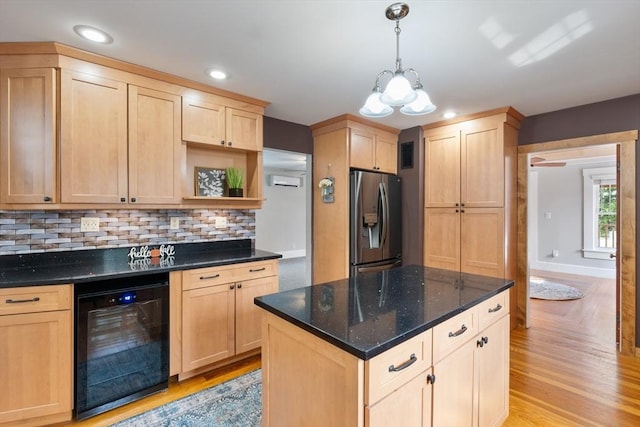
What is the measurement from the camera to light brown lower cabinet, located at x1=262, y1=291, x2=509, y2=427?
1.08m

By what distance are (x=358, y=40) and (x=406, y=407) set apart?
1952mm

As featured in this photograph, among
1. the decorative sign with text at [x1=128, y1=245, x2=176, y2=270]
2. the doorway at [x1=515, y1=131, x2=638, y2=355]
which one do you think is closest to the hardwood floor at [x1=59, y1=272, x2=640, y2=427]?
the doorway at [x1=515, y1=131, x2=638, y2=355]

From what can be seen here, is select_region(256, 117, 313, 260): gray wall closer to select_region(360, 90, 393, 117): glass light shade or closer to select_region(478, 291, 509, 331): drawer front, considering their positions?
select_region(360, 90, 393, 117): glass light shade

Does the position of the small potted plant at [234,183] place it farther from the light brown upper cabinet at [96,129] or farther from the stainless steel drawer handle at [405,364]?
the stainless steel drawer handle at [405,364]

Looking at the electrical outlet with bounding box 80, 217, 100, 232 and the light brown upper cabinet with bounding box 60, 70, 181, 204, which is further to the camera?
Answer: the electrical outlet with bounding box 80, 217, 100, 232

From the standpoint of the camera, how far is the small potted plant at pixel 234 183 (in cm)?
297

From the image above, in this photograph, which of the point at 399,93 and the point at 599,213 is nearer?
the point at 399,93

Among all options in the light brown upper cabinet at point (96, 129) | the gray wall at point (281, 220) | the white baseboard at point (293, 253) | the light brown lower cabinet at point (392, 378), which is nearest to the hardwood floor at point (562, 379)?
the light brown lower cabinet at point (392, 378)

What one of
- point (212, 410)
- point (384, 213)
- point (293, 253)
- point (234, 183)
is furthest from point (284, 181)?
point (212, 410)

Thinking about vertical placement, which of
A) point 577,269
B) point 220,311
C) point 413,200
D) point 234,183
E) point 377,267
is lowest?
point 577,269

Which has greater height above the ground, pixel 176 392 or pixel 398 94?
pixel 398 94

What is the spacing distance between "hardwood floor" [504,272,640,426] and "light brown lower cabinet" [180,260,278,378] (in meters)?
1.96

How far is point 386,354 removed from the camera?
1.10 metres

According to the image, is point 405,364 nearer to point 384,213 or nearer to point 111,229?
point 111,229
